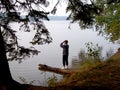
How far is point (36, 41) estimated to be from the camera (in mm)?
8938

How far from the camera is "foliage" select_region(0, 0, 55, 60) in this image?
8469 mm

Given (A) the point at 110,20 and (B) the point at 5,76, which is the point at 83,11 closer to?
(B) the point at 5,76

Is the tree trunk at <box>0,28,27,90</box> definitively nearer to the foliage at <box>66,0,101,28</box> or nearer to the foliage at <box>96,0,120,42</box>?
the foliage at <box>66,0,101,28</box>

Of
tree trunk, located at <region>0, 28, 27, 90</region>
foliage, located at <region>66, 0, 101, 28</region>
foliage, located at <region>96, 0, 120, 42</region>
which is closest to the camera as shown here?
tree trunk, located at <region>0, 28, 27, 90</region>

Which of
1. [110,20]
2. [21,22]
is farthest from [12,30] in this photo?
[110,20]

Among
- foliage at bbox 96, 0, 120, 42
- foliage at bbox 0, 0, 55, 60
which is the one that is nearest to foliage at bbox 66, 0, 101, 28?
foliage at bbox 0, 0, 55, 60

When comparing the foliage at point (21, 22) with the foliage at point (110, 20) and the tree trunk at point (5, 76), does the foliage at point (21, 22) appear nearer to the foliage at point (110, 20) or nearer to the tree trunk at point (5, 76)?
the tree trunk at point (5, 76)

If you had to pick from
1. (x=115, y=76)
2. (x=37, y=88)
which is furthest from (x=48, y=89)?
(x=115, y=76)

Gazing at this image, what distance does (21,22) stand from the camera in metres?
8.75

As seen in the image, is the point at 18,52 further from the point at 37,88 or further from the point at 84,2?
the point at 84,2

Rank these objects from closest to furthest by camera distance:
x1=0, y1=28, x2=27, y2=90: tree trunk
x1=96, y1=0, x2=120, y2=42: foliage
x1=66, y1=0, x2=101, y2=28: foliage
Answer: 1. x1=0, y1=28, x2=27, y2=90: tree trunk
2. x1=66, y1=0, x2=101, y2=28: foliage
3. x1=96, y1=0, x2=120, y2=42: foliage

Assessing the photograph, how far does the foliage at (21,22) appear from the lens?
8.47 meters

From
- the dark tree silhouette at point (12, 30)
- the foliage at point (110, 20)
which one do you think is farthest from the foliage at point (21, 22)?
the foliage at point (110, 20)

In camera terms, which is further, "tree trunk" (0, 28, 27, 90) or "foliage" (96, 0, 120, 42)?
"foliage" (96, 0, 120, 42)
